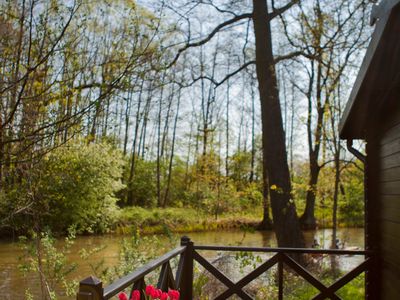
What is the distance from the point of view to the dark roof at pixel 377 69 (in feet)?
8.09

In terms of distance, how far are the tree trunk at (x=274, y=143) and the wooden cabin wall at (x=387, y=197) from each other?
3.58 m

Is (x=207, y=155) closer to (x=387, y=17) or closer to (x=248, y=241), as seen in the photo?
(x=248, y=241)

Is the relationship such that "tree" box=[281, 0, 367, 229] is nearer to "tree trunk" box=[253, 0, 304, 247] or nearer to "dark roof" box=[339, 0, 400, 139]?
"tree trunk" box=[253, 0, 304, 247]

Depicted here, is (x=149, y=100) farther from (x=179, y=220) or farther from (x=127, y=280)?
(x=179, y=220)

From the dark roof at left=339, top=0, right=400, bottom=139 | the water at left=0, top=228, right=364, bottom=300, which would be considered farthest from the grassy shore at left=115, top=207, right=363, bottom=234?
the dark roof at left=339, top=0, right=400, bottom=139

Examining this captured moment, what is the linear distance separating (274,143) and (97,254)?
7116mm

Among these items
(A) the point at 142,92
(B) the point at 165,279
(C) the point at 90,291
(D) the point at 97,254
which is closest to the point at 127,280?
(C) the point at 90,291

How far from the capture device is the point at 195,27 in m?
9.16

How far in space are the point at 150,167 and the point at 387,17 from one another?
78.8ft

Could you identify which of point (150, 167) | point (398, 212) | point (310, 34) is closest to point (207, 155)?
point (150, 167)

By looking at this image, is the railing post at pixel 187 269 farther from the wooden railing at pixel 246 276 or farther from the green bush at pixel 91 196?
the green bush at pixel 91 196

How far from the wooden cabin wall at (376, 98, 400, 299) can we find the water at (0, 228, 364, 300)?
4478 mm

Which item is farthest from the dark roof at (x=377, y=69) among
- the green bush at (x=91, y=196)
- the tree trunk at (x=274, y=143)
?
the green bush at (x=91, y=196)

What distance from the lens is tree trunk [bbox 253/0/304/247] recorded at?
799 cm
